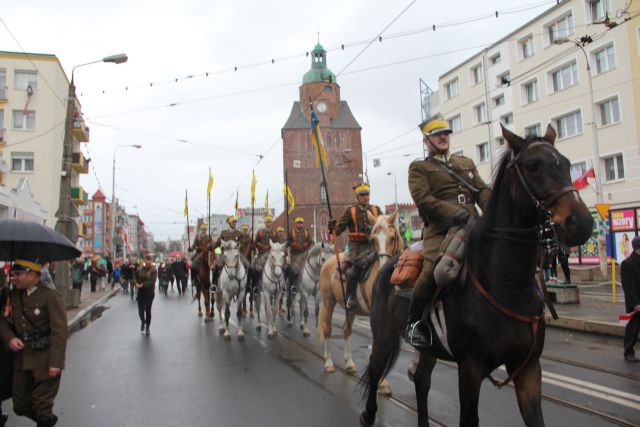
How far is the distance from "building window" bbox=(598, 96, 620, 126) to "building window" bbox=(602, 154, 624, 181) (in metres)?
2.04

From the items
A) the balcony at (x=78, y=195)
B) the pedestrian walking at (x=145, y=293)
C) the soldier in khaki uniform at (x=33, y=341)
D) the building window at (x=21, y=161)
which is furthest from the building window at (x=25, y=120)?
the soldier in khaki uniform at (x=33, y=341)

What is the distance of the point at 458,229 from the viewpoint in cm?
407

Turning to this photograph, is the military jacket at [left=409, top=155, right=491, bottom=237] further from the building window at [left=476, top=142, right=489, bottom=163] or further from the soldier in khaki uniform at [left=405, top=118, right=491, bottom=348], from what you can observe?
the building window at [left=476, top=142, right=489, bottom=163]

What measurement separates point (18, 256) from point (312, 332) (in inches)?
312

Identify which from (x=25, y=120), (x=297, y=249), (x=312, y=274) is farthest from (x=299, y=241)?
(x=25, y=120)

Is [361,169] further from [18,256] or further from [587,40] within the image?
[18,256]

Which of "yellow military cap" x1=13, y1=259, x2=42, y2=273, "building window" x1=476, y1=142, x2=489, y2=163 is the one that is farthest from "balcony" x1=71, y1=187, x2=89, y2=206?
"yellow military cap" x1=13, y1=259, x2=42, y2=273

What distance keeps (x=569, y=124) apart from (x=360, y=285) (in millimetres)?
27871

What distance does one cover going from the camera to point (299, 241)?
13867mm

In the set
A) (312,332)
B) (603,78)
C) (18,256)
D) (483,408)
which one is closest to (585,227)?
(483,408)

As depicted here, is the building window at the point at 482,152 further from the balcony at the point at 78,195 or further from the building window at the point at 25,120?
the building window at the point at 25,120

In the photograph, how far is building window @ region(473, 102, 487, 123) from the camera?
123 ft

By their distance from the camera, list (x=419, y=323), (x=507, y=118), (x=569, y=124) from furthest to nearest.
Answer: (x=507, y=118), (x=569, y=124), (x=419, y=323)

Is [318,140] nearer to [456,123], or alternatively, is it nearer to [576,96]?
[576,96]
